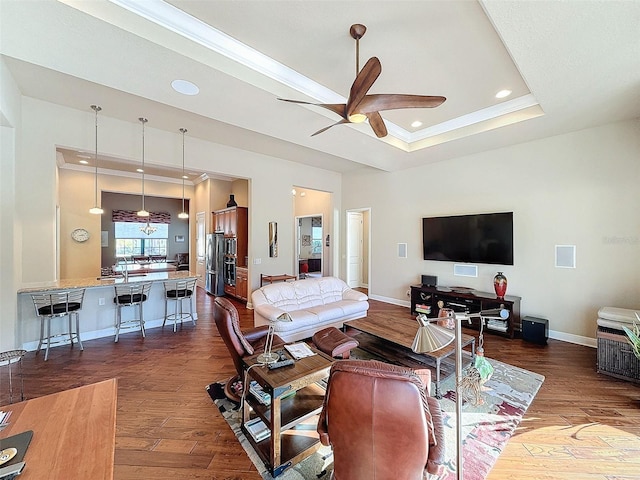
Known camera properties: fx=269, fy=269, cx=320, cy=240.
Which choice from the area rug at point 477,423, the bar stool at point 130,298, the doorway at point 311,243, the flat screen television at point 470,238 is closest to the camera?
the area rug at point 477,423

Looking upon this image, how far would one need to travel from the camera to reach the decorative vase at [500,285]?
443cm

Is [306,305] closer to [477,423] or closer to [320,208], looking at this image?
[477,423]

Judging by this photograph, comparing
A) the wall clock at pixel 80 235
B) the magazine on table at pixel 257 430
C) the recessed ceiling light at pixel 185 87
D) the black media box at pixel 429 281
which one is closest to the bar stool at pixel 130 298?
the recessed ceiling light at pixel 185 87

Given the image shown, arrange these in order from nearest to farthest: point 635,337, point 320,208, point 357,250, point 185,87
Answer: point 635,337, point 185,87, point 357,250, point 320,208

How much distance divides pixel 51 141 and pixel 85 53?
2.24 m

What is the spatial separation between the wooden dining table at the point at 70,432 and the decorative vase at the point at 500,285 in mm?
5067

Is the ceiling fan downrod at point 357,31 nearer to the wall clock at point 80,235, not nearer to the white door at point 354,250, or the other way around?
the white door at point 354,250

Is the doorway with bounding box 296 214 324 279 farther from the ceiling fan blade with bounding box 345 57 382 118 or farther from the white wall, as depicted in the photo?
the ceiling fan blade with bounding box 345 57 382 118

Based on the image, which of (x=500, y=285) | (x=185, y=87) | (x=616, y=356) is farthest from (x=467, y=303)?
(x=185, y=87)

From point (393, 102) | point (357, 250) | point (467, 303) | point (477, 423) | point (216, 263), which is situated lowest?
point (477, 423)

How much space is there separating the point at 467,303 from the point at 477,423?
2.82 metres

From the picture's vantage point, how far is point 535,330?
13.3 feet

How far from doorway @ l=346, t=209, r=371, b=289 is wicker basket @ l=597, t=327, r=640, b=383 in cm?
523

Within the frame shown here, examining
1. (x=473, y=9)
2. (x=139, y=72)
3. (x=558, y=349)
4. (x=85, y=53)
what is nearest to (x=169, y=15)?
(x=139, y=72)
